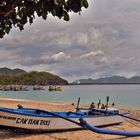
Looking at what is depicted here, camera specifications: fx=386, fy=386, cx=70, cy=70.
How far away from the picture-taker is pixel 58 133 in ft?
51.1

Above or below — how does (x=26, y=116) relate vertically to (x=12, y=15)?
below

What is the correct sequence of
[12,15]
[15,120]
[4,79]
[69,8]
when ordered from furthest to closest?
1. [4,79]
2. [15,120]
3. [12,15]
4. [69,8]

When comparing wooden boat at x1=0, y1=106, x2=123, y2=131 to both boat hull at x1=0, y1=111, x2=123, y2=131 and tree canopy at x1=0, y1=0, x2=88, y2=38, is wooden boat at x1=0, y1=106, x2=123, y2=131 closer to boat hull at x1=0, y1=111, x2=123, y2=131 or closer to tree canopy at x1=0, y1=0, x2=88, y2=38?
boat hull at x1=0, y1=111, x2=123, y2=131

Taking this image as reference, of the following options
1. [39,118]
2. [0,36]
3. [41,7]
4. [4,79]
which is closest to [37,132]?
[39,118]

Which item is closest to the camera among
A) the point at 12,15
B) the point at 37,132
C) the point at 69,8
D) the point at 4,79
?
the point at 69,8

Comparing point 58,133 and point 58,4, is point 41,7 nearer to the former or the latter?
point 58,4

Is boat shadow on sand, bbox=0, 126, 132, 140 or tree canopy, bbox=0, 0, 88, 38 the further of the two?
boat shadow on sand, bbox=0, 126, 132, 140

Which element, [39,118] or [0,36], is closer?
[0,36]

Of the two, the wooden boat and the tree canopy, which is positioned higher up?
the tree canopy

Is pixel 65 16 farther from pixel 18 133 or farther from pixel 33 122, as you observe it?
pixel 18 133

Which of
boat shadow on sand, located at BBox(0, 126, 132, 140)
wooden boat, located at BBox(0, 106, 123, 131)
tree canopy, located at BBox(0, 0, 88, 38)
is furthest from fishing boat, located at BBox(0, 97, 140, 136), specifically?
tree canopy, located at BBox(0, 0, 88, 38)

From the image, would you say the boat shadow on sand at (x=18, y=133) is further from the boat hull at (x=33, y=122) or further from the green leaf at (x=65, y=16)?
the green leaf at (x=65, y=16)

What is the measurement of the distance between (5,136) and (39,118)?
1435 mm

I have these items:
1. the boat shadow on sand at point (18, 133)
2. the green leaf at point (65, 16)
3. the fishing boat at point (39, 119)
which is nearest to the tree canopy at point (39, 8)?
the green leaf at point (65, 16)
